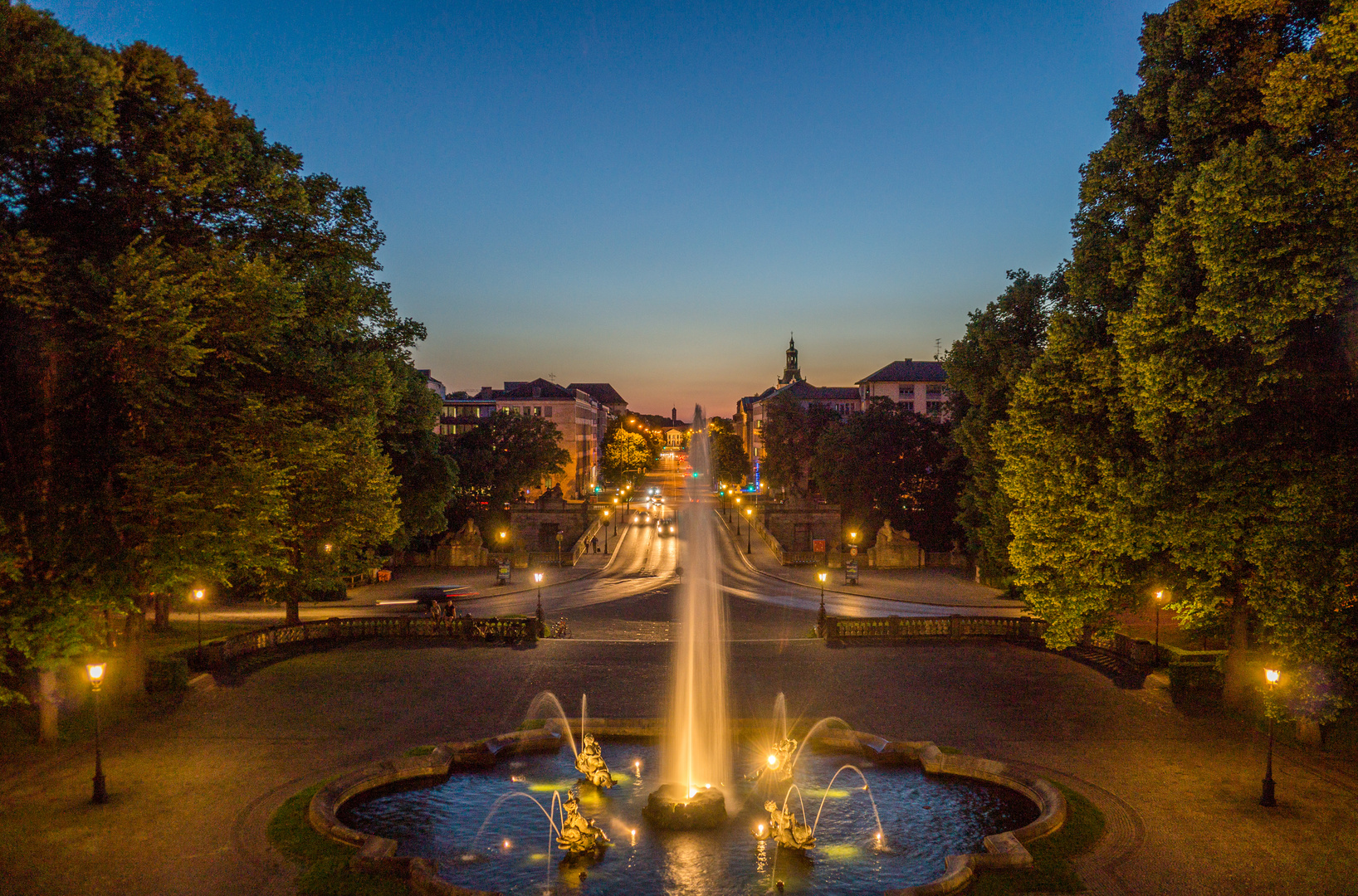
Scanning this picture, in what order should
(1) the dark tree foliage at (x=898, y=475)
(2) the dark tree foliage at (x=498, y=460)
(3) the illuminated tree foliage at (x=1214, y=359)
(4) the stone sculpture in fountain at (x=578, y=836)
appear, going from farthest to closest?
(2) the dark tree foliage at (x=498, y=460), (1) the dark tree foliage at (x=898, y=475), (3) the illuminated tree foliage at (x=1214, y=359), (4) the stone sculpture in fountain at (x=578, y=836)

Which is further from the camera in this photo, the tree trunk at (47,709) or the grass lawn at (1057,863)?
the tree trunk at (47,709)

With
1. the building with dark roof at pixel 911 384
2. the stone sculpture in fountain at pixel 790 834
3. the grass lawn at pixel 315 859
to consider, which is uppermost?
the building with dark roof at pixel 911 384

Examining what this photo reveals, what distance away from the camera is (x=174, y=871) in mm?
13336

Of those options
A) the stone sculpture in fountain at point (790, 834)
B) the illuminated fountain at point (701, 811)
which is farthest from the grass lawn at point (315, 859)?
the stone sculpture in fountain at point (790, 834)

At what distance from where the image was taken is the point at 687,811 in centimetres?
1541

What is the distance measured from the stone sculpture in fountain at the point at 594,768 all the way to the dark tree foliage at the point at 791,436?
74.6 m

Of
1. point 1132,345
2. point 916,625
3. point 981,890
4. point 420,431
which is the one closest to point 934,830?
point 981,890

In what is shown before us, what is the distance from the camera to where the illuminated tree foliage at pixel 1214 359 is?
1623cm

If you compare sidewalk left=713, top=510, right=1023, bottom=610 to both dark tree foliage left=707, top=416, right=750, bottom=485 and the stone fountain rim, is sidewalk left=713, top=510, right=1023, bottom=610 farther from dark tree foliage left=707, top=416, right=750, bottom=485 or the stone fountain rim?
dark tree foliage left=707, top=416, right=750, bottom=485

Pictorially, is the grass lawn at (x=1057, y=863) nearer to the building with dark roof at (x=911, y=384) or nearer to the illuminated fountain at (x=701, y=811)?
the illuminated fountain at (x=701, y=811)

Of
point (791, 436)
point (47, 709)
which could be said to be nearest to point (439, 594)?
point (47, 709)

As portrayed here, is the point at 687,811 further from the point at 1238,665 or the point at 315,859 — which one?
the point at 1238,665

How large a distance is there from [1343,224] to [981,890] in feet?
43.4

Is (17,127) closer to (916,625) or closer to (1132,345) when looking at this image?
(1132,345)
